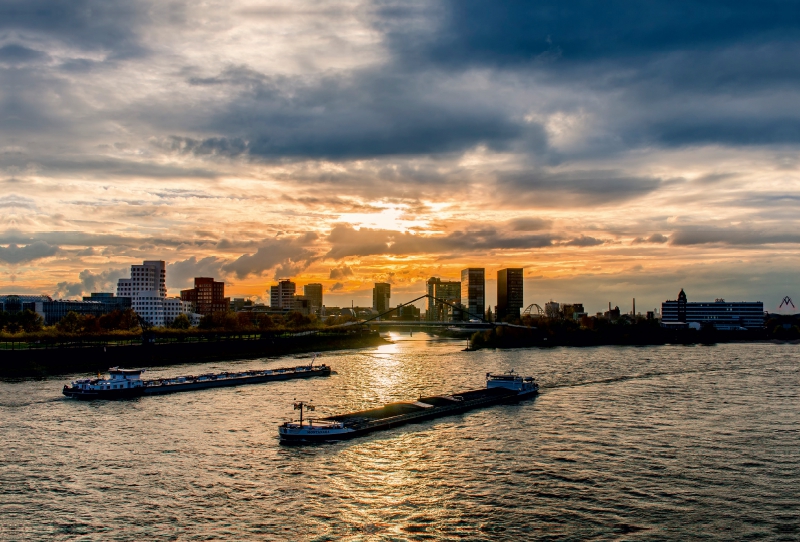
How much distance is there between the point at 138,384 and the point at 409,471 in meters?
67.3

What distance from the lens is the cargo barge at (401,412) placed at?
227ft

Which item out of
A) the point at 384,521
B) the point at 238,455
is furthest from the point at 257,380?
the point at 384,521

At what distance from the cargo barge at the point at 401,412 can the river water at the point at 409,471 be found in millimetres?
2204

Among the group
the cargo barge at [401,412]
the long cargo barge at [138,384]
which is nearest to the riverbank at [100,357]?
the long cargo barge at [138,384]

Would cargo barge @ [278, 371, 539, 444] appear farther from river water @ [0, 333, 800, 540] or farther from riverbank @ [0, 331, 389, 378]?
riverbank @ [0, 331, 389, 378]

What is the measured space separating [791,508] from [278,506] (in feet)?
131

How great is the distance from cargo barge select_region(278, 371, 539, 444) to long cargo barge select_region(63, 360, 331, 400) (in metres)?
33.0

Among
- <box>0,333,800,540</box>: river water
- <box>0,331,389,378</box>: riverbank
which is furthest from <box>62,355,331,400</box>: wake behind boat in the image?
<box>0,331,389,378</box>: riverbank

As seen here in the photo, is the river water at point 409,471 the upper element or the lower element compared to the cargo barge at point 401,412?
lower

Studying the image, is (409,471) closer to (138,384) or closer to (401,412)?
(401,412)

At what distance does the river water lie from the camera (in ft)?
145

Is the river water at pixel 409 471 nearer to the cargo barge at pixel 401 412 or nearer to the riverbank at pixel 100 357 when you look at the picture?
the cargo barge at pixel 401 412

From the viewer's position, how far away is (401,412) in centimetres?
8350

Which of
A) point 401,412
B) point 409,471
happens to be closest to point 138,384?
point 401,412
